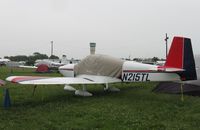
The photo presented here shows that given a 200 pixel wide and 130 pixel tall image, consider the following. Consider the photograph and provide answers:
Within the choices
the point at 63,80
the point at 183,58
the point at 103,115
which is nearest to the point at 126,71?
the point at 183,58

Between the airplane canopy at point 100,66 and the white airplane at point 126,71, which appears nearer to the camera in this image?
the white airplane at point 126,71

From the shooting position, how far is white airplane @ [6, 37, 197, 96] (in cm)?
951

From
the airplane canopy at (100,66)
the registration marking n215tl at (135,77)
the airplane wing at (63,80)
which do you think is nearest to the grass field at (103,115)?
the airplane wing at (63,80)

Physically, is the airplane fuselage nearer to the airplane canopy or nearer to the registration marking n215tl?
the registration marking n215tl

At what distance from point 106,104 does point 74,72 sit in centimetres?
392

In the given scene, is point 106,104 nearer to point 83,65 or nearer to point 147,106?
point 147,106

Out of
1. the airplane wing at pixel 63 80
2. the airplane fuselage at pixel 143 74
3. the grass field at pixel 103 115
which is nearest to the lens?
the grass field at pixel 103 115

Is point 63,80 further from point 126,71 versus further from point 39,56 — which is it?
point 39,56

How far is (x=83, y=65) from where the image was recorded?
469 inches

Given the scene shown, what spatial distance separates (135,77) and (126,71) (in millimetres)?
455

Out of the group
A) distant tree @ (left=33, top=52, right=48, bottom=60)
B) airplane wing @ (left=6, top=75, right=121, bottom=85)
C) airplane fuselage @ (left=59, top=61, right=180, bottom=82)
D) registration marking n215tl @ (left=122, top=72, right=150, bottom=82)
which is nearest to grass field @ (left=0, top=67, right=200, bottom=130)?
airplane wing @ (left=6, top=75, right=121, bottom=85)

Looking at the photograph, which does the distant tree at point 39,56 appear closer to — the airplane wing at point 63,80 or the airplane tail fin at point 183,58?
the airplane wing at point 63,80

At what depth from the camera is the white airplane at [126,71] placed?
9.51 metres

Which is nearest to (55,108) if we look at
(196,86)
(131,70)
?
(131,70)
